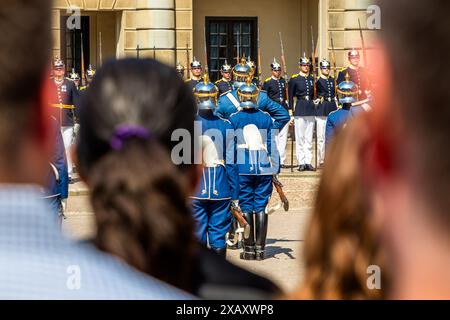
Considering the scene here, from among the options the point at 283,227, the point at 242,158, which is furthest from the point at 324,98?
the point at 242,158

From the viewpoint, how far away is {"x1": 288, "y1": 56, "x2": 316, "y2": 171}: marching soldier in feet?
63.6

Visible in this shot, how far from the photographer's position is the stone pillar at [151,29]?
22.8 meters

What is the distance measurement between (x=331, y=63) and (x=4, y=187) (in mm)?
21773

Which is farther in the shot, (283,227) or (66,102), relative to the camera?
(66,102)

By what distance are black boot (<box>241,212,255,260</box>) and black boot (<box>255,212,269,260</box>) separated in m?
0.04

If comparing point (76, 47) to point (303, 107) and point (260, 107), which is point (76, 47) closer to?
point (303, 107)

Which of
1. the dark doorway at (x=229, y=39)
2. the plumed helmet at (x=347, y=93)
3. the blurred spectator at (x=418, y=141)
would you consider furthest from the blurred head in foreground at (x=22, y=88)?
the dark doorway at (x=229, y=39)

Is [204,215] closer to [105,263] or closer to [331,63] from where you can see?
[105,263]

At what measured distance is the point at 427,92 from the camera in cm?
163

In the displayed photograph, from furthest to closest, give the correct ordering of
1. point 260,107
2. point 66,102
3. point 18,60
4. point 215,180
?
point 66,102, point 260,107, point 215,180, point 18,60

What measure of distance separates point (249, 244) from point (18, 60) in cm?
957

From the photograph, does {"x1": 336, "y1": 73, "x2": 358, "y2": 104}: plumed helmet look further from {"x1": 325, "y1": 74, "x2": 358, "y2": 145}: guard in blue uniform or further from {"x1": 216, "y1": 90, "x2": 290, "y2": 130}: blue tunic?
{"x1": 216, "y1": 90, "x2": 290, "y2": 130}: blue tunic

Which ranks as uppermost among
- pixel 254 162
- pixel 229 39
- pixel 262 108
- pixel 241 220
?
pixel 229 39

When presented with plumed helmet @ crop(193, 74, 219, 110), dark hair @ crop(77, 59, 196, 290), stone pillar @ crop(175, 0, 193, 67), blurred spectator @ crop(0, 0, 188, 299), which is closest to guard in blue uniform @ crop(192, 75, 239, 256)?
plumed helmet @ crop(193, 74, 219, 110)
